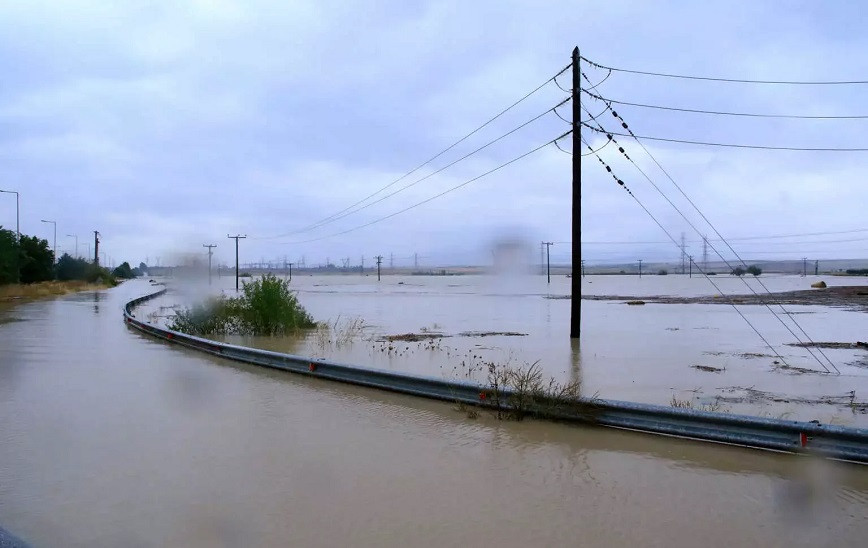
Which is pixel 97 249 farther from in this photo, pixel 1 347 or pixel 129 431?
pixel 129 431

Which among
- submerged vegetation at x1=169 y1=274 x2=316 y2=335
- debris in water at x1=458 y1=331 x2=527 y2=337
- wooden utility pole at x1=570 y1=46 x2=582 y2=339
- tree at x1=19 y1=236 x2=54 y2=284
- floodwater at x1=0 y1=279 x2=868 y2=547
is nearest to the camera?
floodwater at x1=0 y1=279 x2=868 y2=547

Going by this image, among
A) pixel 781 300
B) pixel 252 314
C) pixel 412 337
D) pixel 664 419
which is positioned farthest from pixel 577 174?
pixel 781 300

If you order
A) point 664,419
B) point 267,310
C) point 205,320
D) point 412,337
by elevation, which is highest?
point 267,310

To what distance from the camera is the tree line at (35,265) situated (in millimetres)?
52969

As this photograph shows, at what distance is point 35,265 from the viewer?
2808 inches

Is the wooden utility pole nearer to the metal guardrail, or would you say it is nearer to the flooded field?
the flooded field

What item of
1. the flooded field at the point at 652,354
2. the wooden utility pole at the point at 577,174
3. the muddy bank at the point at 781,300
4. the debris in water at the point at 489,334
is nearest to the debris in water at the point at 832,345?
the flooded field at the point at 652,354

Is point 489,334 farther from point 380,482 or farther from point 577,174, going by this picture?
point 380,482

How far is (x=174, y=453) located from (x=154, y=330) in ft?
50.0

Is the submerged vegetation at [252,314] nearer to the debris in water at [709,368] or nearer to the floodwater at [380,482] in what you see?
the floodwater at [380,482]

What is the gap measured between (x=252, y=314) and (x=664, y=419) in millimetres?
16642

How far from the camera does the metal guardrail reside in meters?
6.62

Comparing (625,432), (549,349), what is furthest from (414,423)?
(549,349)

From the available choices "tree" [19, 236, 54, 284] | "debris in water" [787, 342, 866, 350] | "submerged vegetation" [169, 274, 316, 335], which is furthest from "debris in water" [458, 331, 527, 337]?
"tree" [19, 236, 54, 284]
